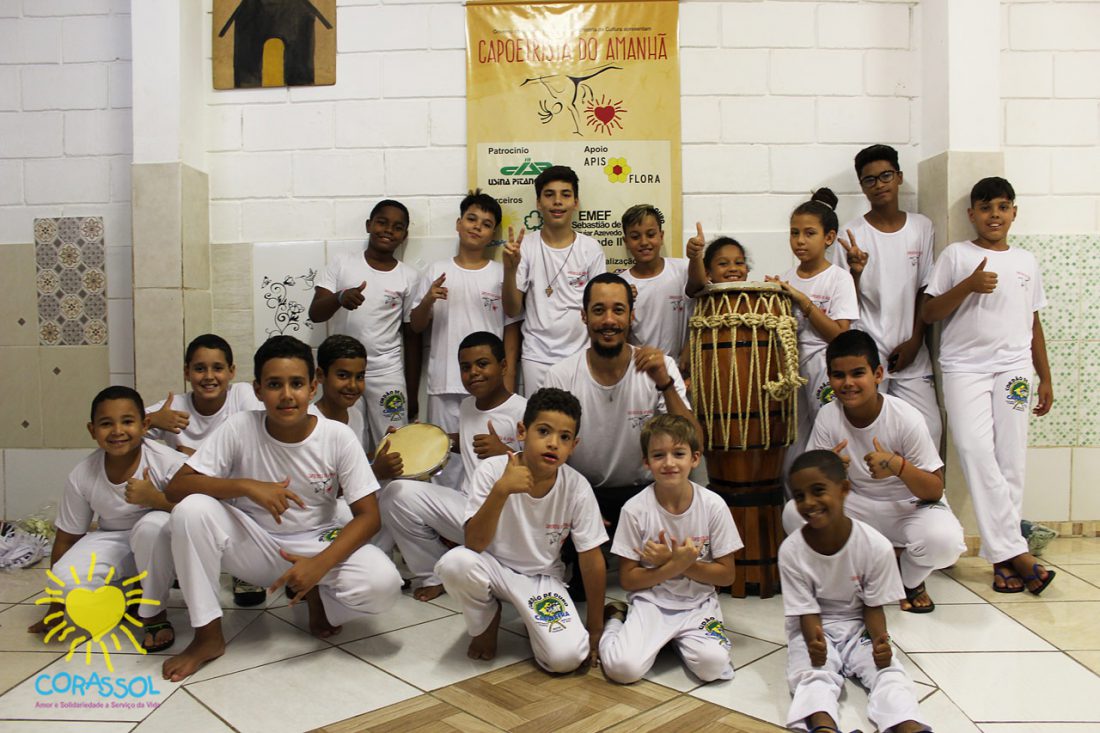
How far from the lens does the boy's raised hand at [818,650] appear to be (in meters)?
2.00

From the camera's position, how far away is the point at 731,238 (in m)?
3.44

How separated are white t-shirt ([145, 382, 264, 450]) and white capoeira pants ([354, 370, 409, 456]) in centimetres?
51

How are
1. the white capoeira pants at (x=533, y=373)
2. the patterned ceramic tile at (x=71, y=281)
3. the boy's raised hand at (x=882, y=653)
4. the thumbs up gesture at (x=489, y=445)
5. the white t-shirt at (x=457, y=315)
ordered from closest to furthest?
1. the boy's raised hand at (x=882, y=653)
2. the thumbs up gesture at (x=489, y=445)
3. the white capoeira pants at (x=533, y=373)
4. the white t-shirt at (x=457, y=315)
5. the patterned ceramic tile at (x=71, y=281)

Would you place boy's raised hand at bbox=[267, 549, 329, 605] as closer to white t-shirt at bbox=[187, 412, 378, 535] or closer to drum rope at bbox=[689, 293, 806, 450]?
white t-shirt at bbox=[187, 412, 378, 535]

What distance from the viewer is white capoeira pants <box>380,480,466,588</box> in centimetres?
275

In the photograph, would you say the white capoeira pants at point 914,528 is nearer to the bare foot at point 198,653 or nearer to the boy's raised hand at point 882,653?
the boy's raised hand at point 882,653

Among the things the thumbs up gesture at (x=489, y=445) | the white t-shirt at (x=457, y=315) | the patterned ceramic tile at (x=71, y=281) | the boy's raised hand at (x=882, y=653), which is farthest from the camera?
the patterned ceramic tile at (x=71, y=281)

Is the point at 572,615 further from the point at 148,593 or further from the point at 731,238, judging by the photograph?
Result: the point at 731,238

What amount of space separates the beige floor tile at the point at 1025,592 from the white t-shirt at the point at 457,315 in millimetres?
2003

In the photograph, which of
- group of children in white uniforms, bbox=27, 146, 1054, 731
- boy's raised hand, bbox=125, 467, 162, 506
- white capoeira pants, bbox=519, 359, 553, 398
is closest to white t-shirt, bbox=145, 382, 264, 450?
group of children in white uniforms, bbox=27, 146, 1054, 731

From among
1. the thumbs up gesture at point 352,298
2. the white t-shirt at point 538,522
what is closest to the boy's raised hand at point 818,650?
the white t-shirt at point 538,522

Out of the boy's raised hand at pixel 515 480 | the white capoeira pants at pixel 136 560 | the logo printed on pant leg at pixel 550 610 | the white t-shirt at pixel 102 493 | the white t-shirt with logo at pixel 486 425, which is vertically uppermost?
the white t-shirt with logo at pixel 486 425

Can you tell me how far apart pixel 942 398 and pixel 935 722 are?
177 cm

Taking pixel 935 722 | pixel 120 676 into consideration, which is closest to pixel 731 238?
pixel 935 722
